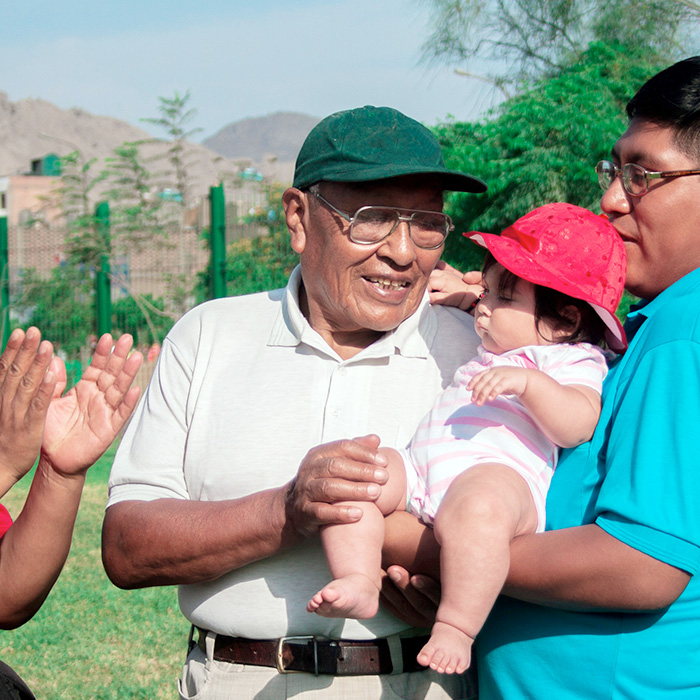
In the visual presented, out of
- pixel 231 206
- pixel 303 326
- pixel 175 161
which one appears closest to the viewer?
pixel 303 326

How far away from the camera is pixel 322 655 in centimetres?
209

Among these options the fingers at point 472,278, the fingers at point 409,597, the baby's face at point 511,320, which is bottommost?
the fingers at point 409,597

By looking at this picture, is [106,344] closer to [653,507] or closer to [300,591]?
[300,591]

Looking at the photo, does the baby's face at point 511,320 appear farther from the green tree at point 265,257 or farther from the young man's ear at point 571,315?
the green tree at point 265,257

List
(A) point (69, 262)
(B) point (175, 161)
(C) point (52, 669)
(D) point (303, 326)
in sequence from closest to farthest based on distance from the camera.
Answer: (D) point (303, 326) → (C) point (52, 669) → (A) point (69, 262) → (B) point (175, 161)

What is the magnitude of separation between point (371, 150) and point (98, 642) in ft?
13.0

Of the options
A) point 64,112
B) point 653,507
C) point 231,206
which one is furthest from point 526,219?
point 64,112

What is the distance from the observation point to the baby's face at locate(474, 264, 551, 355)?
2.18m

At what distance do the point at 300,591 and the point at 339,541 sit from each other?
0.29 meters

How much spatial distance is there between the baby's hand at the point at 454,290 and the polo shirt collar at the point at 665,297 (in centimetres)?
64

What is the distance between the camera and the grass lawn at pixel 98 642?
452 cm

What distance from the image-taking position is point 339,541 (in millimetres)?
1951

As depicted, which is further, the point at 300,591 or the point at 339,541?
the point at 300,591

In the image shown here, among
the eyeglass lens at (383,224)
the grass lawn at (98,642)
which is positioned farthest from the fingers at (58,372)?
the grass lawn at (98,642)
